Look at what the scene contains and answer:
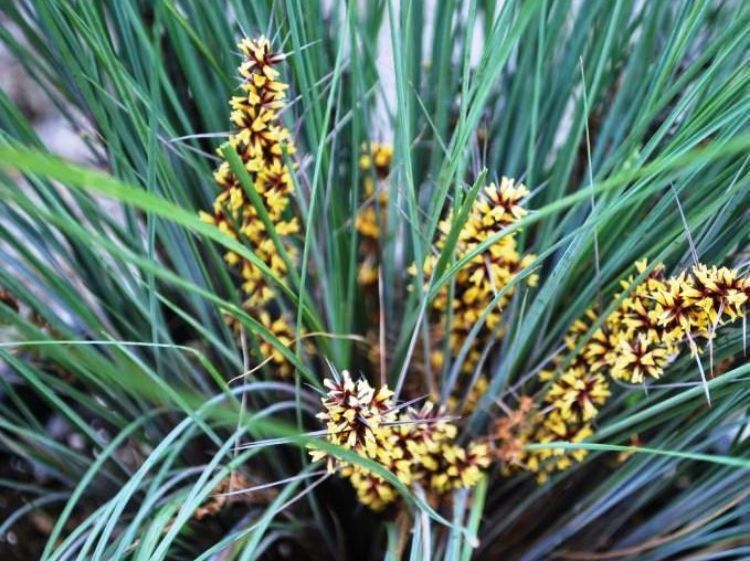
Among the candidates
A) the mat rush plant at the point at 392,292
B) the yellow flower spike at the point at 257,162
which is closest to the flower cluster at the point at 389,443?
the mat rush plant at the point at 392,292

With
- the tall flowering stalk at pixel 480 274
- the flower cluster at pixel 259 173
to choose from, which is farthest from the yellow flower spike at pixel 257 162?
the tall flowering stalk at pixel 480 274

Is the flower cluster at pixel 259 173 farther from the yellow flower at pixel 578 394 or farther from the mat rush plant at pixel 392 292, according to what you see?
the yellow flower at pixel 578 394

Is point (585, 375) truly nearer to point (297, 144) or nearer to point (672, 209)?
point (672, 209)

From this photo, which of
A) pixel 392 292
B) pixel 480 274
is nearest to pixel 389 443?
pixel 480 274

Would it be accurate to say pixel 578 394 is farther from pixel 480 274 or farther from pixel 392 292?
pixel 392 292

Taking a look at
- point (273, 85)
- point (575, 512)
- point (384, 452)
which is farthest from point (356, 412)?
point (575, 512)

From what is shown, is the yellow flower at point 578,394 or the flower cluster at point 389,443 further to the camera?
the yellow flower at point 578,394

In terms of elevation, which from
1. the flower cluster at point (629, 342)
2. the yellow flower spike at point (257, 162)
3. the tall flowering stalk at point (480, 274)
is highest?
the yellow flower spike at point (257, 162)

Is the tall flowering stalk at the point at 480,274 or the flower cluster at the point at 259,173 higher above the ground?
the flower cluster at the point at 259,173

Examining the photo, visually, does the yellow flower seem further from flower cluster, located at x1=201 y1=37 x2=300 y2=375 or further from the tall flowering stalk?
flower cluster, located at x1=201 y1=37 x2=300 y2=375
